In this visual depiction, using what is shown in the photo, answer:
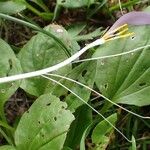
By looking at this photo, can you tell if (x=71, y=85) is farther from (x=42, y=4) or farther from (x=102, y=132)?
(x=42, y=4)

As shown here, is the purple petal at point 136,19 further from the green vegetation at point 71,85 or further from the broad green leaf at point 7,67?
the broad green leaf at point 7,67

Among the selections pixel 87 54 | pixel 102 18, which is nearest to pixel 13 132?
pixel 87 54

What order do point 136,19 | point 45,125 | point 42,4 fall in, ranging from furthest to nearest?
point 42,4 → point 136,19 → point 45,125

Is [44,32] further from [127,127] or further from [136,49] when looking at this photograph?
[127,127]

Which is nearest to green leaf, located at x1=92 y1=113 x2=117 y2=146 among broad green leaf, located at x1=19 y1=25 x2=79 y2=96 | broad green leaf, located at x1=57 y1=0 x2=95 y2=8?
broad green leaf, located at x1=19 y1=25 x2=79 y2=96

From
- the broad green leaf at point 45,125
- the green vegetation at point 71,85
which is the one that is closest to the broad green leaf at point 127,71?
the green vegetation at point 71,85

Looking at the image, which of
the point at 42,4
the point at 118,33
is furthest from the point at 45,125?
the point at 42,4
